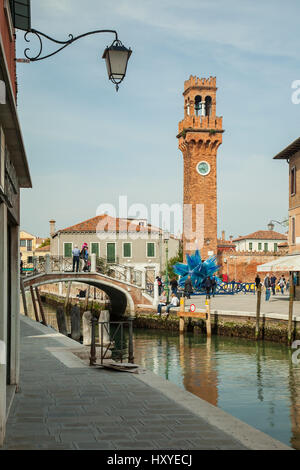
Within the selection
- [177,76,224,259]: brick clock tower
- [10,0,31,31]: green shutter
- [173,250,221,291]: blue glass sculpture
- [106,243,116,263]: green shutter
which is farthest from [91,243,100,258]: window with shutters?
[10,0,31,31]: green shutter

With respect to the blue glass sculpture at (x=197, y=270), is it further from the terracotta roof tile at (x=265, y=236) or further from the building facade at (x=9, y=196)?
the terracotta roof tile at (x=265, y=236)

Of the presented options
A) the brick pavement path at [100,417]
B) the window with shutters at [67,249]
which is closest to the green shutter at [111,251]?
the window with shutters at [67,249]

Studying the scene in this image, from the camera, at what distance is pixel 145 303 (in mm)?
31641

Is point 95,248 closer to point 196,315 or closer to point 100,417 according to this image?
point 196,315

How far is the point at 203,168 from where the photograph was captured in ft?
156

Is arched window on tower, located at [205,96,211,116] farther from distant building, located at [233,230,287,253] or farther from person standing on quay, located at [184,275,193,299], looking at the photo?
distant building, located at [233,230,287,253]

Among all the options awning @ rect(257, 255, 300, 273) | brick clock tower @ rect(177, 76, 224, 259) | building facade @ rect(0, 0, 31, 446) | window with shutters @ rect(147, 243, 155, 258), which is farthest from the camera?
window with shutters @ rect(147, 243, 155, 258)

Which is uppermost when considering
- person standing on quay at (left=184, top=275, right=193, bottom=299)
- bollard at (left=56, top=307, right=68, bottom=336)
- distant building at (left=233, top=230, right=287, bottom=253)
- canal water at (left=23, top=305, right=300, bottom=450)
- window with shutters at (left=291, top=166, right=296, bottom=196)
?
window with shutters at (left=291, top=166, right=296, bottom=196)

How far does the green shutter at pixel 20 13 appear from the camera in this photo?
22.6ft

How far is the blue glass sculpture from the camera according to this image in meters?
34.2

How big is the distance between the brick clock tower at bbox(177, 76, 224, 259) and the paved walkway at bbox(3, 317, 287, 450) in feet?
123

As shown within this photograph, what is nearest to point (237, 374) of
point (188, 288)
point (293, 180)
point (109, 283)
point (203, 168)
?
point (293, 180)

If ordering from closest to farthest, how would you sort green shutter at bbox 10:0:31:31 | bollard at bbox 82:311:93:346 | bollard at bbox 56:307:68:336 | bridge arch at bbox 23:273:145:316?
green shutter at bbox 10:0:31:31
bollard at bbox 82:311:93:346
bollard at bbox 56:307:68:336
bridge arch at bbox 23:273:145:316

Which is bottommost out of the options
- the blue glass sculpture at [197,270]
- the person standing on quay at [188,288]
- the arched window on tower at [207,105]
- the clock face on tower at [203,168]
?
the person standing on quay at [188,288]
